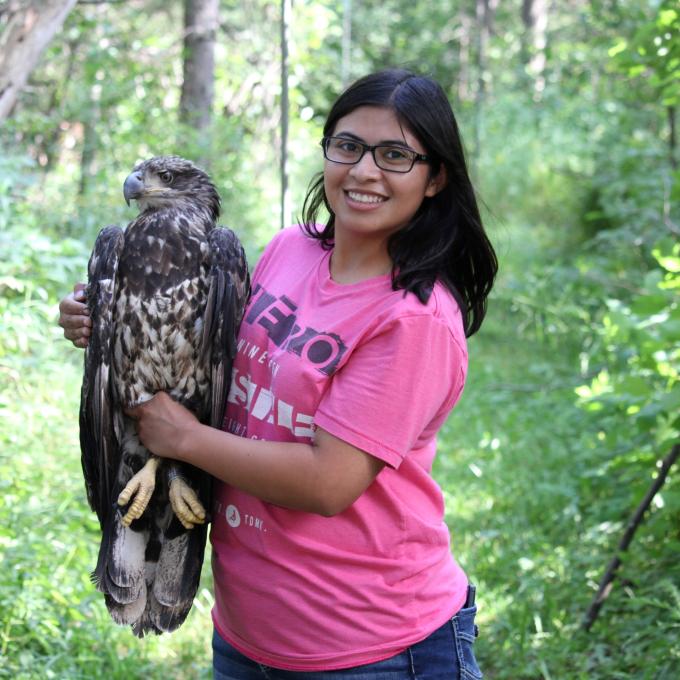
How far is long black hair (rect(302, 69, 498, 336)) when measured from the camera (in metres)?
1.96

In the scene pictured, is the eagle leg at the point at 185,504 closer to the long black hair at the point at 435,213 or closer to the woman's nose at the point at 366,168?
the long black hair at the point at 435,213

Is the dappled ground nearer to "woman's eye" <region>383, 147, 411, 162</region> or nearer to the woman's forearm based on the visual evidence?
the woman's forearm

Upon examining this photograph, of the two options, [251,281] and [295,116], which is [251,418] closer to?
[251,281]

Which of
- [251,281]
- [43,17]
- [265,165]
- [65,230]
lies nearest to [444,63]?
[265,165]

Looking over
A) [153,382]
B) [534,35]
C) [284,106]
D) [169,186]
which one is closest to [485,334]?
[284,106]

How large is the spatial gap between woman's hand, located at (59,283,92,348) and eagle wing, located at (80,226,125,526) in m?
0.02

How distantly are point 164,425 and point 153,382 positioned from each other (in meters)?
0.29

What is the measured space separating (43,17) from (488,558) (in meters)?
3.30

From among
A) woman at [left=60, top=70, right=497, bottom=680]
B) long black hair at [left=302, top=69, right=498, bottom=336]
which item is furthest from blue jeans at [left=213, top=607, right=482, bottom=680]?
long black hair at [left=302, top=69, right=498, bottom=336]

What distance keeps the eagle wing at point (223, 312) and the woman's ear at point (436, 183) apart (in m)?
0.53

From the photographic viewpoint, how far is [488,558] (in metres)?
4.47

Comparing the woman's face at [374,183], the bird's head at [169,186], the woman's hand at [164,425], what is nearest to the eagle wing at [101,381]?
the woman's hand at [164,425]

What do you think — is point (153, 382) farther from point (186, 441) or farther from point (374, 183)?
point (374, 183)

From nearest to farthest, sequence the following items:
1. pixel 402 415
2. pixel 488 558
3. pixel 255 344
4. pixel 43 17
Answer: pixel 402 415
pixel 255 344
pixel 43 17
pixel 488 558
